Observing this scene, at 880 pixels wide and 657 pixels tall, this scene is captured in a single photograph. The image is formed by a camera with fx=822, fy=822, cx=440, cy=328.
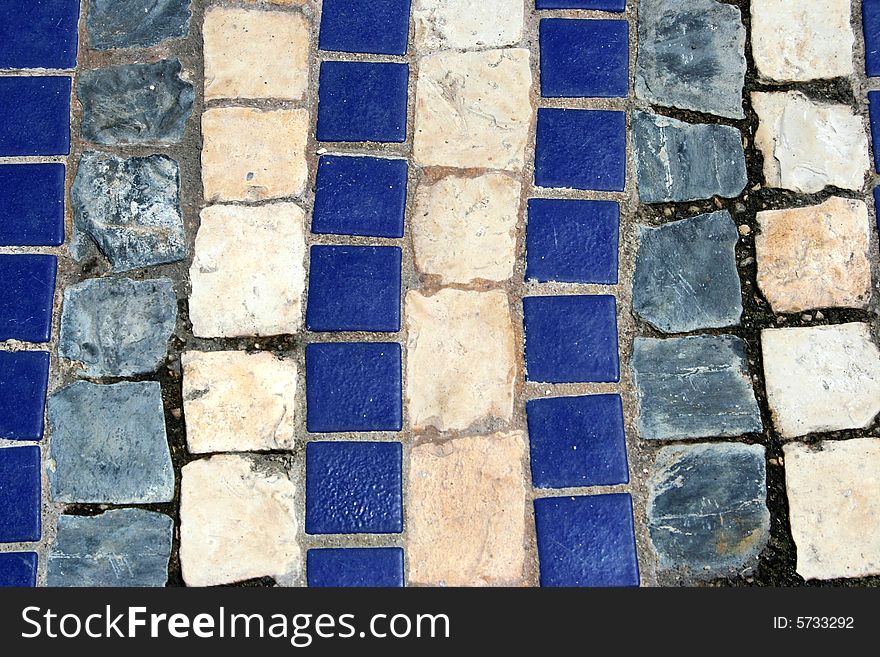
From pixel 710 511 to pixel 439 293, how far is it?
935 millimetres

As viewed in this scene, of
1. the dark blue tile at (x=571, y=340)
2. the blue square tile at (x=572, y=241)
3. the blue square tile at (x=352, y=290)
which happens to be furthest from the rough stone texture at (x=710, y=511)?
the blue square tile at (x=352, y=290)

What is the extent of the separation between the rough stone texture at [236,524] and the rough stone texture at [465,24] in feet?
4.19

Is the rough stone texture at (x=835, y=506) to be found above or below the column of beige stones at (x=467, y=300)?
below

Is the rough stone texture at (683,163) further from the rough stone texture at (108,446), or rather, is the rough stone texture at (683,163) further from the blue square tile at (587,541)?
the rough stone texture at (108,446)

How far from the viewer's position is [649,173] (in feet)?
7.49

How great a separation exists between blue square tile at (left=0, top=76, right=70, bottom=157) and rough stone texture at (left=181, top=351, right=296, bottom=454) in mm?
709

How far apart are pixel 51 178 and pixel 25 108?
0.71ft

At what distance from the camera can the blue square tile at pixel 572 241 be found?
2252 millimetres

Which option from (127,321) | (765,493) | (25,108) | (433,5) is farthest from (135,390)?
(765,493)

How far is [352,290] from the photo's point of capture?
2.23m

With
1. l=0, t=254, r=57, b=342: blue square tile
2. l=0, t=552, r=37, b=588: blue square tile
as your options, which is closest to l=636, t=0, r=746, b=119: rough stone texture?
l=0, t=254, r=57, b=342: blue square tile

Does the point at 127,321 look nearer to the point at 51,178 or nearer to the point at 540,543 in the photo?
the point at 51,178

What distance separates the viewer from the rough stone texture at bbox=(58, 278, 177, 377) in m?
2.22

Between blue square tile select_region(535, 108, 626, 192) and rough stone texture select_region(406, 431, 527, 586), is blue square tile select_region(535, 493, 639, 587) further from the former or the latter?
blue square tile select_region(535, 108, 626, 192)
